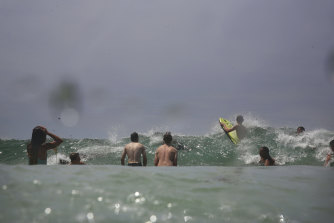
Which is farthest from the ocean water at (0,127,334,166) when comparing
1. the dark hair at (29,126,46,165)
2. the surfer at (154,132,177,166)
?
the dark hair at (29,126,46,165)

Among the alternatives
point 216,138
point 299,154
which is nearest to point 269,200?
point 299,154

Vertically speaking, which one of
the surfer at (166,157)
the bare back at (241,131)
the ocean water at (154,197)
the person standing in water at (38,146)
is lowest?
the ocean water at (154,197)

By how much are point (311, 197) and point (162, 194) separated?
176cm

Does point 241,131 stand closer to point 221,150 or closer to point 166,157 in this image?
point 221,150

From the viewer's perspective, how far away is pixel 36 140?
5.98 m

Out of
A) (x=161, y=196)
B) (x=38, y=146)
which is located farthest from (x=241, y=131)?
(x=161, y=196)

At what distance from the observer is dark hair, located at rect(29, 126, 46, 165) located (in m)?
5.86

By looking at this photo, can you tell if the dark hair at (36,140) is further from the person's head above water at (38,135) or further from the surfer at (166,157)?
the surfer at (166,157)

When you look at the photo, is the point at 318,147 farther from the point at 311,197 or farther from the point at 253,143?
the point at 311,197

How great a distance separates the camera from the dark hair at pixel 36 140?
586cm

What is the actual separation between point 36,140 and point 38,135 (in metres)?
0.16

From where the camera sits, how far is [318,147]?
1292 cm

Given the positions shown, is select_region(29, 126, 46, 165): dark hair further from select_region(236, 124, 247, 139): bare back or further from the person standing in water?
select_region(236, 124, 247, 139): bare back

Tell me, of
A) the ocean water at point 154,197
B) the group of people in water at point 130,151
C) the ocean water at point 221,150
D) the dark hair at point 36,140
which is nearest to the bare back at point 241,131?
the ocean water at point 221,150
